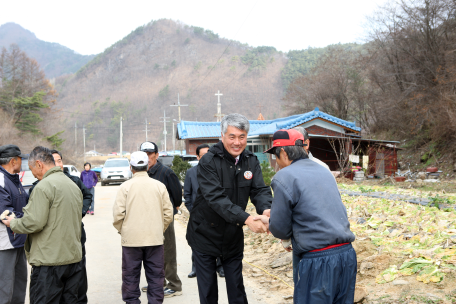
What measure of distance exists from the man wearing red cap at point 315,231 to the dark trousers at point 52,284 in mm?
2379

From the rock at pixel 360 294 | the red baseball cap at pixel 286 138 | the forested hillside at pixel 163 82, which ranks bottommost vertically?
the rock at pixel 360 294

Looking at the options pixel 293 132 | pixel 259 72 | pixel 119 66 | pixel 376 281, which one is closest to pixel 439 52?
pixel 376 281

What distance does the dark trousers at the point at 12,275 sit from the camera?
4.15 metres

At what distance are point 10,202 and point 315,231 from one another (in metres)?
3.33

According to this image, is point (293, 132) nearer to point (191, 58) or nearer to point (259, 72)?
point (259, 72)

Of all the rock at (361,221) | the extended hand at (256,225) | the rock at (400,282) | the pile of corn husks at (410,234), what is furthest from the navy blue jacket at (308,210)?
the rock at (361,221)

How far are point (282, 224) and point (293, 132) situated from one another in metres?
0.79

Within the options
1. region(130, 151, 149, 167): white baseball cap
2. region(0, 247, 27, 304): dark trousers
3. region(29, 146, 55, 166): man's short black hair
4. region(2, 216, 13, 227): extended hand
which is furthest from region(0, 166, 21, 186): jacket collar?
region(130, 151, 149, 167): white baseball cap

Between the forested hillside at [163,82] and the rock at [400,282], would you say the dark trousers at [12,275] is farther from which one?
A: the forested hillside at [163,82]

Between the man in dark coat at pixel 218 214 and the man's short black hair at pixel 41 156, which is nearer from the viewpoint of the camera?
the man in dark coat at pixel 218 214

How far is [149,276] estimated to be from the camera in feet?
15.9

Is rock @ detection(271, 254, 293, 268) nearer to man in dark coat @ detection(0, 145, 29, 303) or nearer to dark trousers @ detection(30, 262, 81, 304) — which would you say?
dark trousers @ detection(30, 262, 81, 304)

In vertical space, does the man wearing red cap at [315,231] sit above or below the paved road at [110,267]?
above

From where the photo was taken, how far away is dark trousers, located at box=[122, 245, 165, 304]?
15.4 feet
